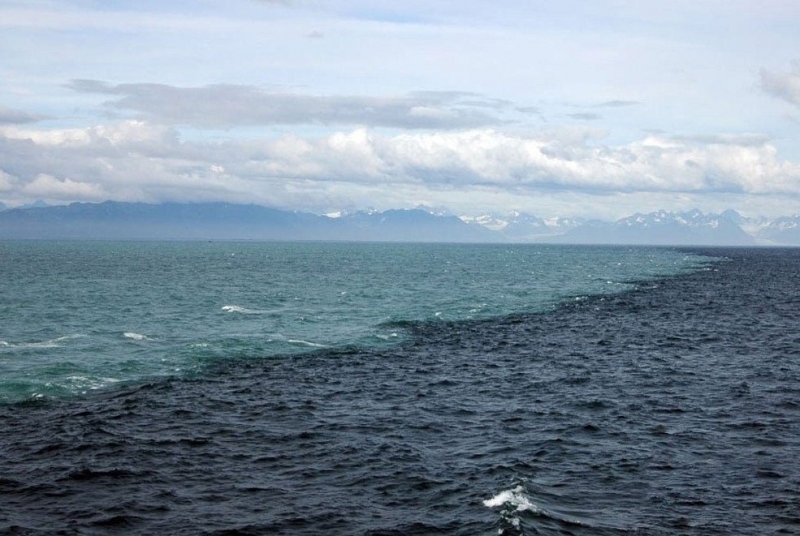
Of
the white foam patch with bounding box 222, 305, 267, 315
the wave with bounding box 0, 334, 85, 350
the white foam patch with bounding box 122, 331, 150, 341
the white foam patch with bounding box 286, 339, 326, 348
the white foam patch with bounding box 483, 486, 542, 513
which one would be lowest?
the white foam patch with bounding box 483, 486, 542, 513

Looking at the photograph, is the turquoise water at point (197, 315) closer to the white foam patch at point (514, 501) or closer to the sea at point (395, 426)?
the sea at point (395, 426)

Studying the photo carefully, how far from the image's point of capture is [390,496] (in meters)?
27.4

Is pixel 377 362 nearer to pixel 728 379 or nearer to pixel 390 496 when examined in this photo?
pixel 728 379

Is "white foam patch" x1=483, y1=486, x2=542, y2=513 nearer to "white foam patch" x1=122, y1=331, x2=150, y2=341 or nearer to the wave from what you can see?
the wave

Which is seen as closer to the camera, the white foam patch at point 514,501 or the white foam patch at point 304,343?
the white foam patch at point 514,501

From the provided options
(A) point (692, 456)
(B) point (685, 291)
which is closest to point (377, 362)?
(A) point (692, 456)

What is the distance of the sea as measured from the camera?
25.7 metres

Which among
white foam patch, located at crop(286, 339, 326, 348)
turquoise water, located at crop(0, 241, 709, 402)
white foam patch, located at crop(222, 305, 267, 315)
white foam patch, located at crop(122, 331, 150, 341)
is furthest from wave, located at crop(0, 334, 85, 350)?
white foam patch, located at crop(222, 305, 267, 315)

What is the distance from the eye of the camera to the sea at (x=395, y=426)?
2567 centimetres

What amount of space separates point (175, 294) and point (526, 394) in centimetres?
7215

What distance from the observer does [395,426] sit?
1444 inches

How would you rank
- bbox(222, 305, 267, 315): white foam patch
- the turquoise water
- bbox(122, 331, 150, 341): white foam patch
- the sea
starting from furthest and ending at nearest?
bbox(222, 305, 267, 315): white foam patch < bbox(122, 331, 150, 341): white foam patch < the turquoise water < the sea

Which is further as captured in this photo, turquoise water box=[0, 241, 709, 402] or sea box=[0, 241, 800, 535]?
turquoise water box=[0, 241, 709, 402]

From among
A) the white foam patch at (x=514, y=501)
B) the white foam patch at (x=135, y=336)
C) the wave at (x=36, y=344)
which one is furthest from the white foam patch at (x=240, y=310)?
the white foam patch at (x=514, y=501)
